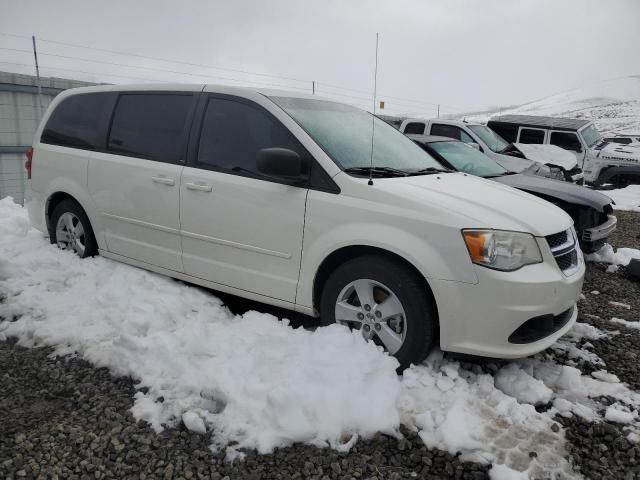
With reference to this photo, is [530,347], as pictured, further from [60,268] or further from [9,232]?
[9,232]

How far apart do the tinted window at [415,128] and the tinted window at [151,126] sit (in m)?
8.20

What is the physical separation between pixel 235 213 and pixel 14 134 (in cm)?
1196

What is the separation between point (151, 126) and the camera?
4094 mm

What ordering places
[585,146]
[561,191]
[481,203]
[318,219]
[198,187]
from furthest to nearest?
[585,146]
[561,191]
[198,187]
[318,219]
[481,203]

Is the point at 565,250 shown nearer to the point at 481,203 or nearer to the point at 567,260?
the point at 567,260

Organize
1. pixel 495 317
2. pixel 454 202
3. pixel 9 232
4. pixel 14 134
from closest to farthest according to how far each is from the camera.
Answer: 1. pixel 495 317
2. pixel 454 202
3. pixel 9 232
4. pixel 14 134

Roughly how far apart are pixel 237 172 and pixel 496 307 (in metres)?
1.93

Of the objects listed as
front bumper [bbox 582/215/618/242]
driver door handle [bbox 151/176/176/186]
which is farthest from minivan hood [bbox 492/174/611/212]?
driver door handle [bbox 151/176/176/186]

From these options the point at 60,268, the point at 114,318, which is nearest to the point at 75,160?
the point at 60,268

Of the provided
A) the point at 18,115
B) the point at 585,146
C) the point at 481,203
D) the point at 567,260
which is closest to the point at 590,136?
the point at 585,146

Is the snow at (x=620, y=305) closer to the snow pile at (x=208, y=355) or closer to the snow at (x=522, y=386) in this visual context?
the snow at (x=522, y=386)

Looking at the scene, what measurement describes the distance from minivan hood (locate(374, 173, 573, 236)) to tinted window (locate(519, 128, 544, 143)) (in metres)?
10.6

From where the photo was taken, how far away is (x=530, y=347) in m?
2.88

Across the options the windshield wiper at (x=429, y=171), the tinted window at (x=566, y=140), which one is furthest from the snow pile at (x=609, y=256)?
the tinted window at (x=566, y=140)
